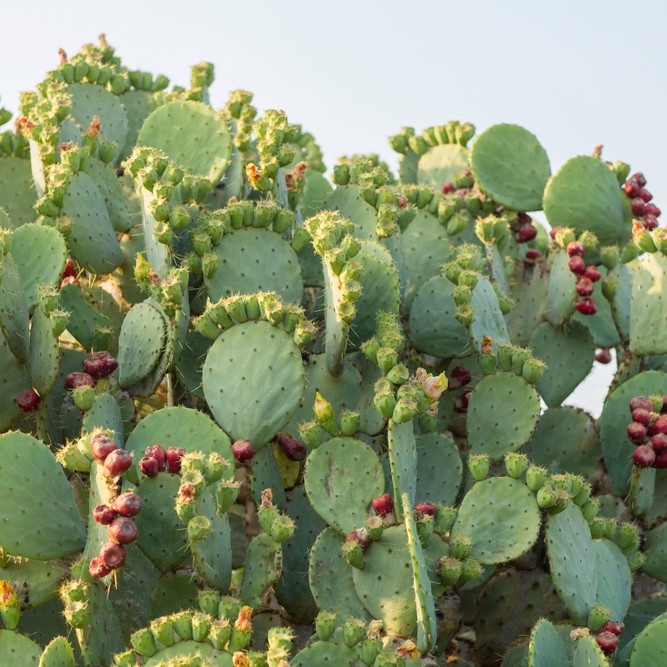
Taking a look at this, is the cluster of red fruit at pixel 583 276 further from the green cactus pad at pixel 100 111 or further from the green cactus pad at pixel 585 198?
the green cactus pad at pixel 100 111

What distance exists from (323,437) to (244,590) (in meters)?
0.71

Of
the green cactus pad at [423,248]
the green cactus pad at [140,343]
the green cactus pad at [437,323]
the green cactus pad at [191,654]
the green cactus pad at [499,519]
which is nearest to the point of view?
the green cactus pad at [191,654]

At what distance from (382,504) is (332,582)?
11.0 inches

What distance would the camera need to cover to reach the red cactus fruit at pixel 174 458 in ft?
10.00

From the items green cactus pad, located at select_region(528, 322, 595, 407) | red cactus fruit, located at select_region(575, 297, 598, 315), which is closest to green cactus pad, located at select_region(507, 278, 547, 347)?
green cactus pad, located at select_region(528, 322, 595, 407)

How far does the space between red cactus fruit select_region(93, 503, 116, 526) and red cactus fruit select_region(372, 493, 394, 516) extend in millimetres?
794

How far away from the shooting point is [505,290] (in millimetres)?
4668

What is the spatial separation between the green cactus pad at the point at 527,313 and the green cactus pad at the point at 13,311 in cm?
216

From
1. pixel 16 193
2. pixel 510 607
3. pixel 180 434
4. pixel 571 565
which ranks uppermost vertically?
pixel 16 193

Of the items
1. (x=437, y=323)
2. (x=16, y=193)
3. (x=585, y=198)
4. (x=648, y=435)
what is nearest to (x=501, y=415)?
(x=437, y=323)

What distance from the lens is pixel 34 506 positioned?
3086 mm

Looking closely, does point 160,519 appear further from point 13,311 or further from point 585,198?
point 585,198

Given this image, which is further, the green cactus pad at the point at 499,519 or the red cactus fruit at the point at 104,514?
the green cactus pad at the point at 499,519

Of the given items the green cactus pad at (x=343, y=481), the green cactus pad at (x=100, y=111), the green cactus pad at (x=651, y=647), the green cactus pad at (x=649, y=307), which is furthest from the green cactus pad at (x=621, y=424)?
the green cactus pad at (x=100, y=111)
